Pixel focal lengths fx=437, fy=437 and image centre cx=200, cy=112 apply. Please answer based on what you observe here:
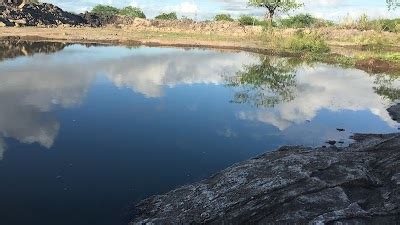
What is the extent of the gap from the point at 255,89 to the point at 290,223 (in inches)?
1059

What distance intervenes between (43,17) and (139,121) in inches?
3173

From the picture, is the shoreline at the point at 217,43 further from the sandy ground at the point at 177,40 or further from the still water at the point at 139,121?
the still water at the point at 139,121

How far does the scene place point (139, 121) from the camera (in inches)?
976

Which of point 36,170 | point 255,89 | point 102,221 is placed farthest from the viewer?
point 255,89

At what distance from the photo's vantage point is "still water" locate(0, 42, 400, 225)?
1523 centimetres

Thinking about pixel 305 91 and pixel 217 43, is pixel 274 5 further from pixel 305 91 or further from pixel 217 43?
pixel 305 91

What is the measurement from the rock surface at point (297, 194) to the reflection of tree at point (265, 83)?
16868mm

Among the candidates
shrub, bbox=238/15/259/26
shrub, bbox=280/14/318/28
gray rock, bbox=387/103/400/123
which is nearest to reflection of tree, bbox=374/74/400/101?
gray rock, bbox=387/103/400/123

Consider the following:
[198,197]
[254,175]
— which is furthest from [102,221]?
[254,175]

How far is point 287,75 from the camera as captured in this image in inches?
1758

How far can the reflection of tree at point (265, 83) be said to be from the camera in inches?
1299

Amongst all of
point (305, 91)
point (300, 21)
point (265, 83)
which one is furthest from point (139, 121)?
point (300, 21)

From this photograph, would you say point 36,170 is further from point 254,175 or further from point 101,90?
point 101,90

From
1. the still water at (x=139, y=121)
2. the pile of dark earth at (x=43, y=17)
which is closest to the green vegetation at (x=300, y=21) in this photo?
the pile of dark earth at (x=43, y=17)
